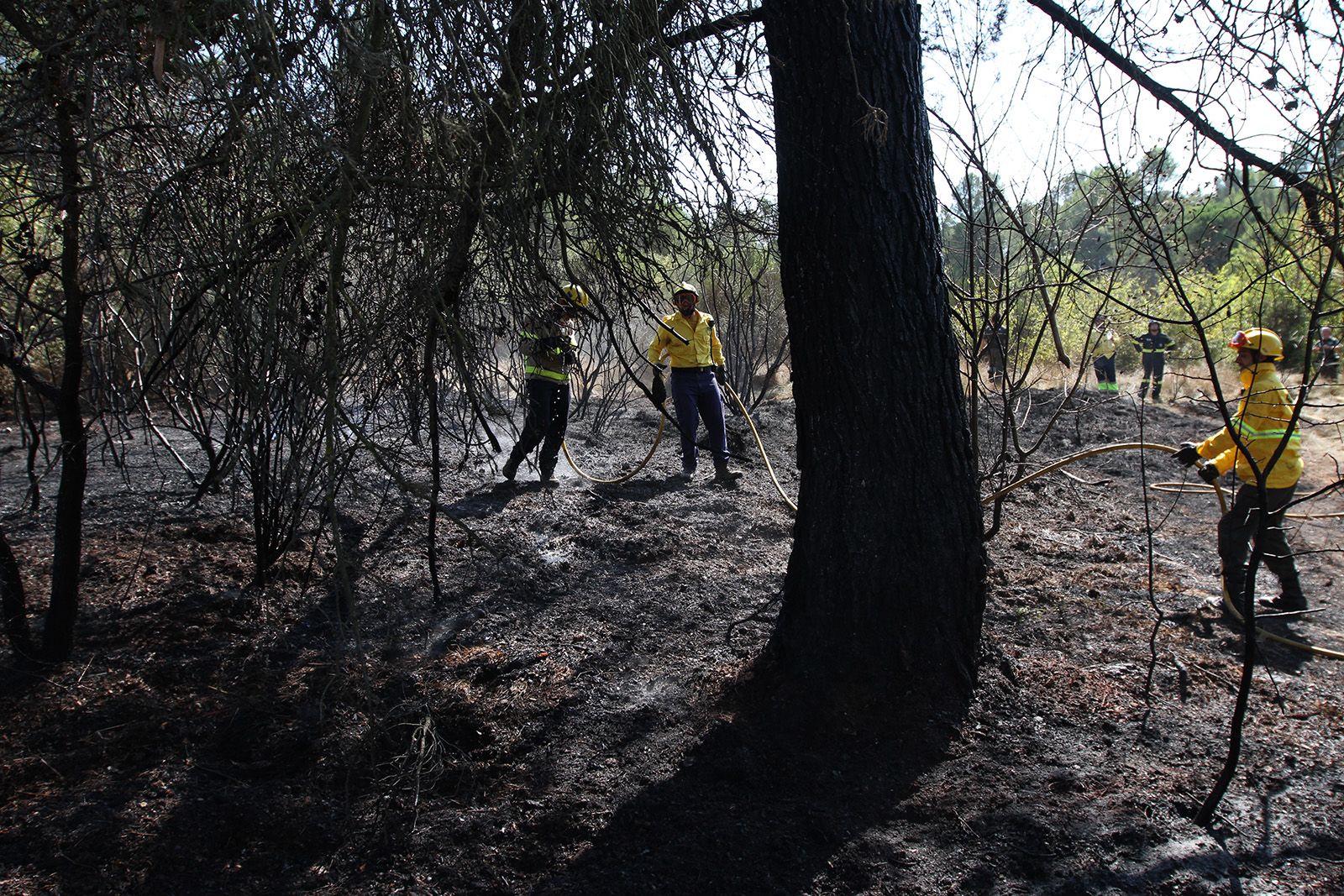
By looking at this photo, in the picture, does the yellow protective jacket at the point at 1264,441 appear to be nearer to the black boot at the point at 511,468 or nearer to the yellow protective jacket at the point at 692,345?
the yellow protective jacket at the point at 692,345

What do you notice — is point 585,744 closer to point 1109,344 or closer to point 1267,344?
point 1267,344

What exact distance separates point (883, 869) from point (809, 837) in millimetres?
225

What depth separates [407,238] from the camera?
2.60 metres

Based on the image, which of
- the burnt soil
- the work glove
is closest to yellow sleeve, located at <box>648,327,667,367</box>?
the burnt soil

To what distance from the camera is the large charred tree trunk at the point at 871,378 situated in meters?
3.07

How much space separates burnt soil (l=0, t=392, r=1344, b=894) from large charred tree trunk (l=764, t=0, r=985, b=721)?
31 centimetres

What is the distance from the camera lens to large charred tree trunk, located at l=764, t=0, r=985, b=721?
3.07 meters

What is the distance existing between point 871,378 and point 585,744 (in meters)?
1.65

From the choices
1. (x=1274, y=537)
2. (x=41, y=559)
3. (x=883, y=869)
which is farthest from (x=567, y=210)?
(x=1274, y=537)

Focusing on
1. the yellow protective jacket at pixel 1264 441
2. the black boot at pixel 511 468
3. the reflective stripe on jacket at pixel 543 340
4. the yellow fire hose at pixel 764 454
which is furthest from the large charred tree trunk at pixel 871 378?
the black boot at pixel 511 468

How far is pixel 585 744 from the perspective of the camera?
3.12m

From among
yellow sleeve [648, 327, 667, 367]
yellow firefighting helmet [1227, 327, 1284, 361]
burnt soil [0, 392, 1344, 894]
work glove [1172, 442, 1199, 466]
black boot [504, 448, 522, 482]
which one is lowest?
burnt soil [0, 392, 1344, 894]

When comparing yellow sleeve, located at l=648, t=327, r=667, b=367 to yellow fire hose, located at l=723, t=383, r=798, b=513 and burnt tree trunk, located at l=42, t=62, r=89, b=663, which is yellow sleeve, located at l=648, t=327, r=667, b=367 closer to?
yellow fire hose, located at l=723, t=383, r=798, b=513

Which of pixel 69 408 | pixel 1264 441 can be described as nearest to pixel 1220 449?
pixel 1264 441
